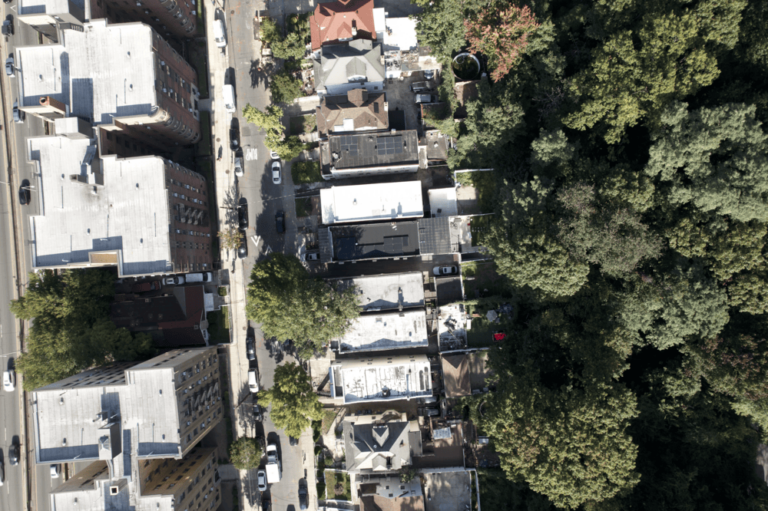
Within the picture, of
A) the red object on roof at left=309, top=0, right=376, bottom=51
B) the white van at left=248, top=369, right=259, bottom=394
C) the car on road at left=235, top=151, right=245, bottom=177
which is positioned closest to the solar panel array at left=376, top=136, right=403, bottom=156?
the red object on roof at left=309, top=0, right=376, bottom=51

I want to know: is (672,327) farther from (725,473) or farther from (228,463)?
(228,463)

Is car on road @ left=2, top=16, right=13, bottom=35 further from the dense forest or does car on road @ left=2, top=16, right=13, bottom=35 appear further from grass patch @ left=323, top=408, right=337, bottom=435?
grass patch @ left=323, top=408, right=337, bottom=435

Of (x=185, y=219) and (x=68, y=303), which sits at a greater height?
(x=185, y=219)

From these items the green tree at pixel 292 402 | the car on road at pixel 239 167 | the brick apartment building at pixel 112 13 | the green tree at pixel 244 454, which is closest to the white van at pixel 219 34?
the brick apartment building at pixel 112 13

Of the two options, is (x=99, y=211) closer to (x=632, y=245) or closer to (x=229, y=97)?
(x=229, y=97)

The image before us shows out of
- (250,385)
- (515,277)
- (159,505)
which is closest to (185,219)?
(250,385)

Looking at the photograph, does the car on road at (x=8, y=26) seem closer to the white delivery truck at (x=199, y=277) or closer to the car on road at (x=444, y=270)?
the white delivery truck at (x=199, y=277)
